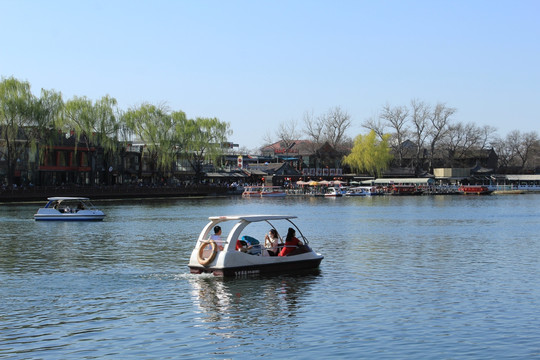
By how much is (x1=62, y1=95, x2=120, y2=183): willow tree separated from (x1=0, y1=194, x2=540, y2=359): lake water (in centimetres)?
5565

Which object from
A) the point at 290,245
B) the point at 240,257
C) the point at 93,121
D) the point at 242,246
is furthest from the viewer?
the point at 93,121

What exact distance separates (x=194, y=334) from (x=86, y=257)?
691 inches

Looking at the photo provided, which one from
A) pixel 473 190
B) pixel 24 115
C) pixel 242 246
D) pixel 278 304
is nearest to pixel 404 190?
pixel 473 190

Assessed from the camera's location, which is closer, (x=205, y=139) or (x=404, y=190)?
(x=205, y=139)

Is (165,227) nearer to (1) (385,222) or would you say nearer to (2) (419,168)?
(1) (385,222)

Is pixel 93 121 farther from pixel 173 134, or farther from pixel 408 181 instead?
pixel 408 181

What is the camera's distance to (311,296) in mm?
23766

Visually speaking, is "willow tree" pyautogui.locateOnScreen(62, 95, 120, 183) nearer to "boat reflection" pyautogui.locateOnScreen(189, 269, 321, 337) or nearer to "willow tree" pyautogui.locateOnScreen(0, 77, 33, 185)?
"willow tree" pyautogui.locateOnScreen(0, 77, 33, 185)

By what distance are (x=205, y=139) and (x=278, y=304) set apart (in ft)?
320

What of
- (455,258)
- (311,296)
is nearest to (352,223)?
(455,258)

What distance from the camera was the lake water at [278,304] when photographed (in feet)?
57.1

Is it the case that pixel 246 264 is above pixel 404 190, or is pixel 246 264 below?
below

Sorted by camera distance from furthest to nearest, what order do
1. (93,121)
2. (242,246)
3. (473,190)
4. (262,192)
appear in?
(473,190) → (262,192) → (93,121) → (242,246)

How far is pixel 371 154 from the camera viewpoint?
149 metres
